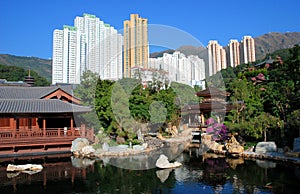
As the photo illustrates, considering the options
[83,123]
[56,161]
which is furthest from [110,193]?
[83,123]

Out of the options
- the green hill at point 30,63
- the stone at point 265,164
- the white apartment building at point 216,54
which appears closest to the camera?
the stone at point 265,164

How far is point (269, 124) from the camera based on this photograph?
11.4 meters

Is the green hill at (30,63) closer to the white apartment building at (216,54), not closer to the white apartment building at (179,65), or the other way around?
the white apartment building at (216,54)

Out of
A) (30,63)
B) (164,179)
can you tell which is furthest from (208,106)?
(30,63)

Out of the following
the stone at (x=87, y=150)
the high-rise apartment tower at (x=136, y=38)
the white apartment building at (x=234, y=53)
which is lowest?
the stone at (x=87, y=150)

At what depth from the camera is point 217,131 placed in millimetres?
13891

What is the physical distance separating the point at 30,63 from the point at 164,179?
253 feet

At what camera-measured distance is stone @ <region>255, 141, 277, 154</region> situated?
10811 mm

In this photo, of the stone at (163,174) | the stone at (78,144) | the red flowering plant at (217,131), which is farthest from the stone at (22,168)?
the red flowering plant at (217,131)

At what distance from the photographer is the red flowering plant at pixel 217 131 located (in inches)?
515

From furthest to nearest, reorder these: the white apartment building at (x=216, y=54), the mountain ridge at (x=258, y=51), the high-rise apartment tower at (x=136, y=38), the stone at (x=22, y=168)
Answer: the mountain ridge at (x=258, y=51) < the white apartment building at (x=216, y=54) < the high-rise apartment tower at (x=136, y=38) < the stone at (x=22, y=168)

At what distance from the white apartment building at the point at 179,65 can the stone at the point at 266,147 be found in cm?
585

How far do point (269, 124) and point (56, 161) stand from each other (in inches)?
350

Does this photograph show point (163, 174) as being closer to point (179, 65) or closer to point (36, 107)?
point (36, 107)
